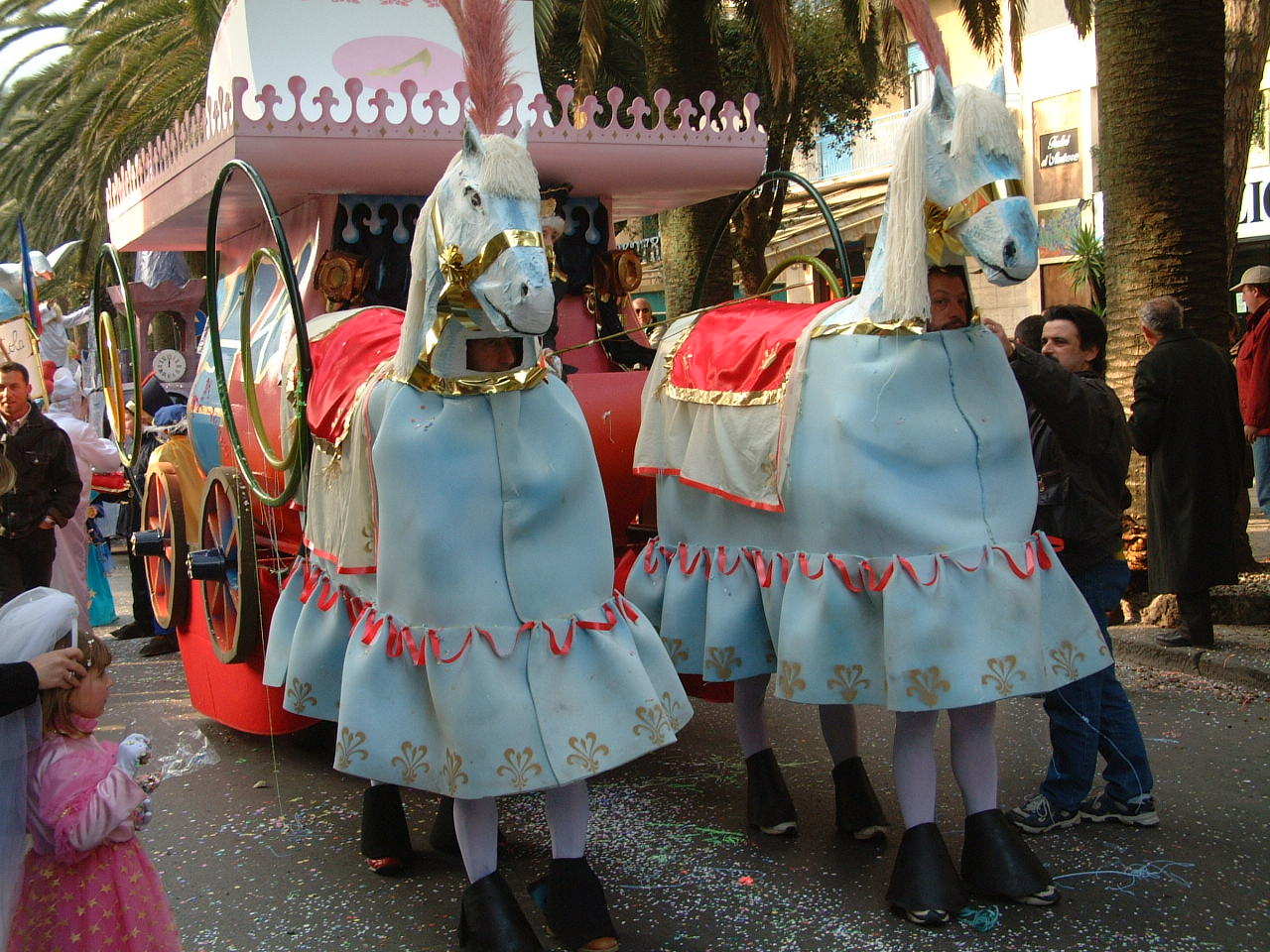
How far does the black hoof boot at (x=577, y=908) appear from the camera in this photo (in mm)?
3293

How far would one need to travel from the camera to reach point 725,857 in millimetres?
3998

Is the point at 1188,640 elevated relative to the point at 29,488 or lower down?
lower down

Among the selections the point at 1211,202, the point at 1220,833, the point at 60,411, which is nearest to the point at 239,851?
the point at 1220,833

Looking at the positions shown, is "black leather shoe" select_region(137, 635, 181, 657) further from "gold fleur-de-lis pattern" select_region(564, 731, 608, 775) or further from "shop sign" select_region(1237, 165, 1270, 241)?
"shop sign" select_region(1237, 165, 1270, 241)

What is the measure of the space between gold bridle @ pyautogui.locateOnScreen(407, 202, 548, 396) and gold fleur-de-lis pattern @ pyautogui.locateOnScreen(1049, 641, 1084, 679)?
1570 mm

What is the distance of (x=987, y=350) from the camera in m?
3.57

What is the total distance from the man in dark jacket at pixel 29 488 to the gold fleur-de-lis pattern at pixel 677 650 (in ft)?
11.4

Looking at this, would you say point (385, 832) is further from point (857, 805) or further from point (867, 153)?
point (867, 153)

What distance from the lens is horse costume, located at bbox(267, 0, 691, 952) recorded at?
10.4ft

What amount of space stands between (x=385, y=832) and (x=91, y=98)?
1697 centimetres

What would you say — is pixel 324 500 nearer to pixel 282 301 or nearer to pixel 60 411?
pixel 282 301

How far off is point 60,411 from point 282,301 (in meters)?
4.19

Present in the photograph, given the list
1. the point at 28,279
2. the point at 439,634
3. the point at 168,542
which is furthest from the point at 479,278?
the point at 28,279

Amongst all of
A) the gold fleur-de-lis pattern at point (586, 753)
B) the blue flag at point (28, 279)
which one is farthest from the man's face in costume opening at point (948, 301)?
the blue flag at point (28, 279)
